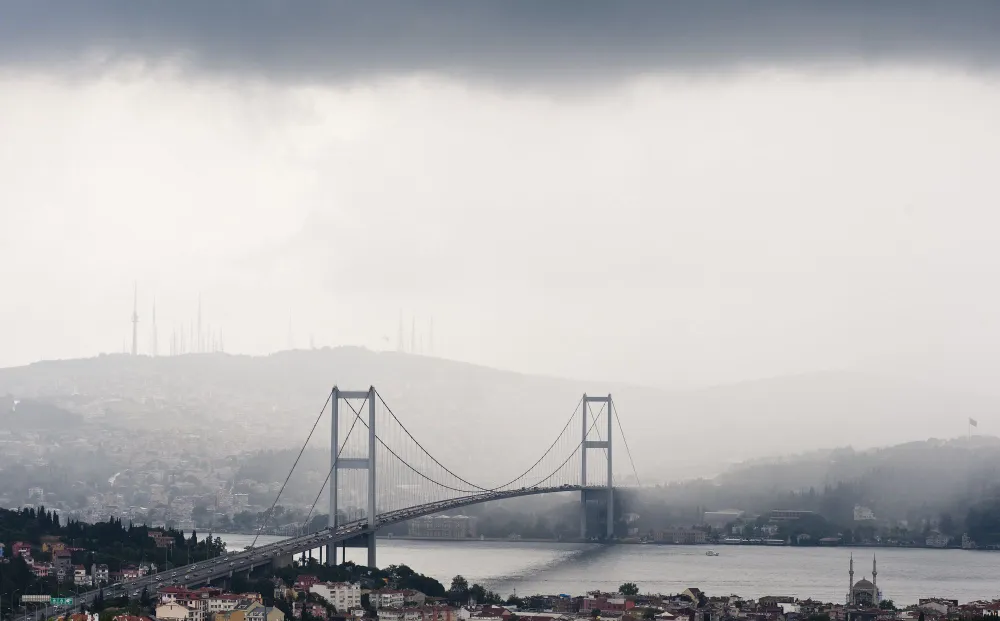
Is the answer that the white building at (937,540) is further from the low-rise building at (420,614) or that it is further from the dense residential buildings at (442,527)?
the low-rise building at (420,614)

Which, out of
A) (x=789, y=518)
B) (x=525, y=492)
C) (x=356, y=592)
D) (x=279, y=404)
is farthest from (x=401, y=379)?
(x=356, y=592)

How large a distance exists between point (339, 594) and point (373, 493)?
15.6m

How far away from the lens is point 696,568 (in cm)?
6400

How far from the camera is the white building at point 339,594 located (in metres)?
44.3

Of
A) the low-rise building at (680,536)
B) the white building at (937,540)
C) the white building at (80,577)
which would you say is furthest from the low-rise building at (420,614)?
the white building at (937,540)

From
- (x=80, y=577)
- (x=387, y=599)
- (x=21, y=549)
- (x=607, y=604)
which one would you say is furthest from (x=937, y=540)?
(x=80, y=577)

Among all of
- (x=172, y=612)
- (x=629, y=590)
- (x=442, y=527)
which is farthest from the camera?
(x=442, y=527)

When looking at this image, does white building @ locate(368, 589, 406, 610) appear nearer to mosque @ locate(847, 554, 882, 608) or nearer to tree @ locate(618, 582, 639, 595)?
tree @ locate(618, 582, 639, 595)

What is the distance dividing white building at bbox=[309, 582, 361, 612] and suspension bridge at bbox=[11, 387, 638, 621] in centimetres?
219

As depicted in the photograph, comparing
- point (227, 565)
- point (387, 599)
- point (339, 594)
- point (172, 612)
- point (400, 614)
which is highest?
point (227, 565)

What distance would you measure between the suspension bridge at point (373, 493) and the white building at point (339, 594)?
7.18 ft

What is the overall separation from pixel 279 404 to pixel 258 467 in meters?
29.0

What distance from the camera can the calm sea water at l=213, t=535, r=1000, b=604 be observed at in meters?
54.3

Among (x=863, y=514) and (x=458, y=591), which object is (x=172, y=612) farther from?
(x=863, y=514)
